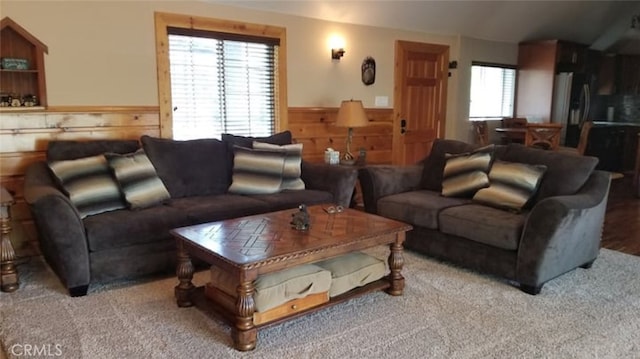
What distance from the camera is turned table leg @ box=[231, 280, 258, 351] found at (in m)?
2.25

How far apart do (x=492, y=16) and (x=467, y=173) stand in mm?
3373

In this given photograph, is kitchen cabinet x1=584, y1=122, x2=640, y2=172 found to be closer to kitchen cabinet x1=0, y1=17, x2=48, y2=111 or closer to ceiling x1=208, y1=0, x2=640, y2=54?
ceiling x1=208, y1=0, x2=640, y2=54

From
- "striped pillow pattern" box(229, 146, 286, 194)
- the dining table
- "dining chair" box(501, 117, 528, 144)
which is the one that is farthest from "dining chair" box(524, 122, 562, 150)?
"striped pillow pattern" box(229, 146, 286, 194)

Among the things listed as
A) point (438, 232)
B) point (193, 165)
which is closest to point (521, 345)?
point (438, 232)

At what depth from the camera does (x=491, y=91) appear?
7051 millimetres

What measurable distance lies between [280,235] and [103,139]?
2051 mm

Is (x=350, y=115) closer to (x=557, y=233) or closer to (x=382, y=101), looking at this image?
(x=382, y=101)

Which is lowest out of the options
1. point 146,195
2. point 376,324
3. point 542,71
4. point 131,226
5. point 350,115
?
point 376,324

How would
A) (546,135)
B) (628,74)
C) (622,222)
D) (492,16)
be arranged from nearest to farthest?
(622,222), (546,135), (492,16), (628,74)

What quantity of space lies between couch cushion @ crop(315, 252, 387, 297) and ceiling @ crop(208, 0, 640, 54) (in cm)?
278

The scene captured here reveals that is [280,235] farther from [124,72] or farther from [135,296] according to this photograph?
[124,72]

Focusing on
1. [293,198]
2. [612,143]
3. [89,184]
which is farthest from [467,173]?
[612,143]

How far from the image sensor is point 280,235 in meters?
2.60

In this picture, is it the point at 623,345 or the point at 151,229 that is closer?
the point at 623,345
